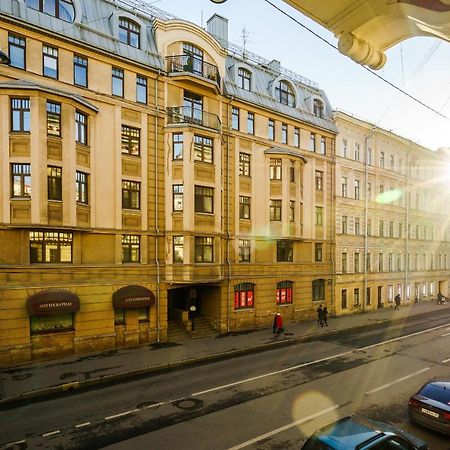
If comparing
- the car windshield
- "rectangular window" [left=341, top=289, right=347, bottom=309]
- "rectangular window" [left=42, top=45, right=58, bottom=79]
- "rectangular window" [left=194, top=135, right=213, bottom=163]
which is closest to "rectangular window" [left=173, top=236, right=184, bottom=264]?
"rectangular window" [left=194, top=135, right=213, bottom=163]

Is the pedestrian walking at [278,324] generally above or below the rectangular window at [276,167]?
below

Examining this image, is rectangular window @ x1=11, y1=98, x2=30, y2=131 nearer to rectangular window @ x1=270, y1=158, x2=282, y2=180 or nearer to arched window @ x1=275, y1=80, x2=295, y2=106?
rectangular window @ x1=270, y1=158, x2=282, y2=180

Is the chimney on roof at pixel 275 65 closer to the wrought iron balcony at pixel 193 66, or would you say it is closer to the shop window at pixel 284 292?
the wrought iron balcony at pixel 193 66

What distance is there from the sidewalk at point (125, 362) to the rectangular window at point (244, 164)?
11112 mm

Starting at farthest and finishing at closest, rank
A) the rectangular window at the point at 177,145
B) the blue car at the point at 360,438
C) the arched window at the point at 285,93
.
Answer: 1. the arched window at the point at 285,93
2. the rectangular window at the point at 177,145
3. the blue car at the point at 360,438

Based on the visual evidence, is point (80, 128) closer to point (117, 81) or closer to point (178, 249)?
point (117, 81)

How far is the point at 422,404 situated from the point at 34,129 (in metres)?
18.9

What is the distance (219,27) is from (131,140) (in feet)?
42.9

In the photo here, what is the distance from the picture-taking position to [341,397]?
44.0ft

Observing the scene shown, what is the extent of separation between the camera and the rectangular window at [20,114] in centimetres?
1719

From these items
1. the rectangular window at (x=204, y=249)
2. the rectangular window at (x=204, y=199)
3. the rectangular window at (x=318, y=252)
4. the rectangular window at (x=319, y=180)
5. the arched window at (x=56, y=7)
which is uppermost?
the arched window at (x=56, y=7)

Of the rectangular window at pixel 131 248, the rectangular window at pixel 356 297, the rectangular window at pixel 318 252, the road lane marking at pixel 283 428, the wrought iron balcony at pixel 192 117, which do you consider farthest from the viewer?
the rectangular window at pixel 356 297

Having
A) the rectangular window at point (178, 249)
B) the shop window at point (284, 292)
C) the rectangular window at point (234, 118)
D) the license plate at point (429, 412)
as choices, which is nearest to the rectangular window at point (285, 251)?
the shop window at point (284, 292)

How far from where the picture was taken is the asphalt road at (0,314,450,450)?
10.4 meters
